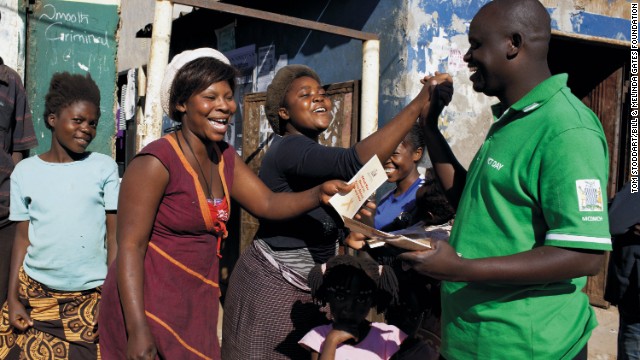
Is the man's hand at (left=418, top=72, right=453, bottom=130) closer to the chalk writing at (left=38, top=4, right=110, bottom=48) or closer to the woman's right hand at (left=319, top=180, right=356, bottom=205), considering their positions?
the woman's right hand at (left=319, top=180, right=356, bottom=205)

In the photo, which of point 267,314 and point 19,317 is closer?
point 267,314

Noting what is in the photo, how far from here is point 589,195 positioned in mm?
1592

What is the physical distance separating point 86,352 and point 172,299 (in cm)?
133

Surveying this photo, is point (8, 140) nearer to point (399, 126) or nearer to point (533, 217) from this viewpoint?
point (399, 126)

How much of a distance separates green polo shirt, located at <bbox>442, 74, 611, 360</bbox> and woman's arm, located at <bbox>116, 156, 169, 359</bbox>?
1.11 meters

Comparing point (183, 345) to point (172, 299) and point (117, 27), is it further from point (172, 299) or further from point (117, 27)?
point (117, 27)

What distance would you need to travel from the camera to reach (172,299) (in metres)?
2.34

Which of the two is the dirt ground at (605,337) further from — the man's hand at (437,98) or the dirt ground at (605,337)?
the man's hand at (437,98)

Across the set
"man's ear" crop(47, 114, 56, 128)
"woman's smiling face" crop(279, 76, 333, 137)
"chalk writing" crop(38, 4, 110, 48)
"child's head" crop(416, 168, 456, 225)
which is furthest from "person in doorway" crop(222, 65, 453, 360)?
"chalk writing" crop(38, 4, 110, 48)

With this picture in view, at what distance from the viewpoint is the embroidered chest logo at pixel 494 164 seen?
179 centimetres

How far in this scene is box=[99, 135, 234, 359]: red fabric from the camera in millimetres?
2312

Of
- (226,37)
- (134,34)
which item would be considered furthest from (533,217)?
(134,34)

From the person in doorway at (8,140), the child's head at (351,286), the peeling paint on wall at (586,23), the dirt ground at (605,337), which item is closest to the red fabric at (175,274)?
the child's head at (351,286)

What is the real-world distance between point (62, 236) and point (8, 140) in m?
1.57
